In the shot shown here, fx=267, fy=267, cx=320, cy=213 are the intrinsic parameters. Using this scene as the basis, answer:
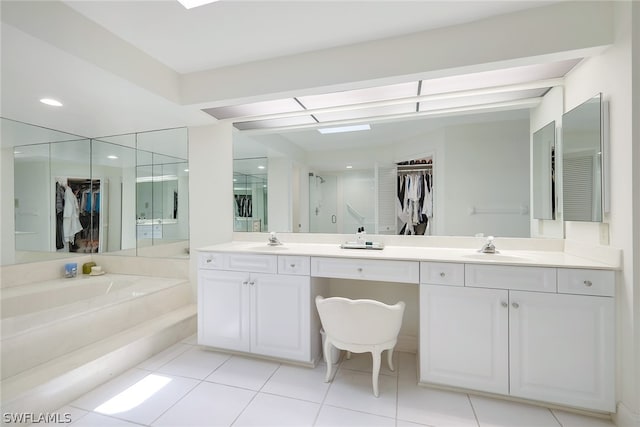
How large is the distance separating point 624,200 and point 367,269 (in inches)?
56.5

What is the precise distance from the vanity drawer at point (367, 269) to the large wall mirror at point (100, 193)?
184cm

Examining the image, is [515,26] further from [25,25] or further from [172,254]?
[172,254]

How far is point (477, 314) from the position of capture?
166 cm

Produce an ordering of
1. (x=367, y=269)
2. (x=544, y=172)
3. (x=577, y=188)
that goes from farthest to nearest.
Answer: (x=544, y=172) < (x=367, y=269) < (x=577, y=188)

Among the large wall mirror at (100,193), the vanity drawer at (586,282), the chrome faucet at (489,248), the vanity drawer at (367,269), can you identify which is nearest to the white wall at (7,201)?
the large wall mirror at (100,193)

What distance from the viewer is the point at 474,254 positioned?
6.40 ft

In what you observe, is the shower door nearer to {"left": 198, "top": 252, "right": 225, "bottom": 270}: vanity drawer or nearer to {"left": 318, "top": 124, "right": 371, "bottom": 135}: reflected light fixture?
{"left": 318, "top": 124, "right": 371, "bottom": 135}: reflected light fixture

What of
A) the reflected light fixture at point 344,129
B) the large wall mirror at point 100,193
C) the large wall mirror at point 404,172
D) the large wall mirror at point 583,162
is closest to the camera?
the large wall mirror at point 583,162

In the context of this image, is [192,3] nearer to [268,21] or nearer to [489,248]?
[268,21]

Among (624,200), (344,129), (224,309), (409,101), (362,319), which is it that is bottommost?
(224,309)

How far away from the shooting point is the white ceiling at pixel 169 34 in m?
1.51

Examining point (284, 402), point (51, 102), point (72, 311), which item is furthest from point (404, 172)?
point (51, 102)

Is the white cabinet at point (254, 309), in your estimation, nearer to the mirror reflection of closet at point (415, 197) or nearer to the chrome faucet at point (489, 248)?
the mirror reflection of closet at point (415, 197)

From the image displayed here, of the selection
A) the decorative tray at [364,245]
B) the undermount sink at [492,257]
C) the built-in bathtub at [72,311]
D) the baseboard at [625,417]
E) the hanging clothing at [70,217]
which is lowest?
the baseboard at [625,417]
